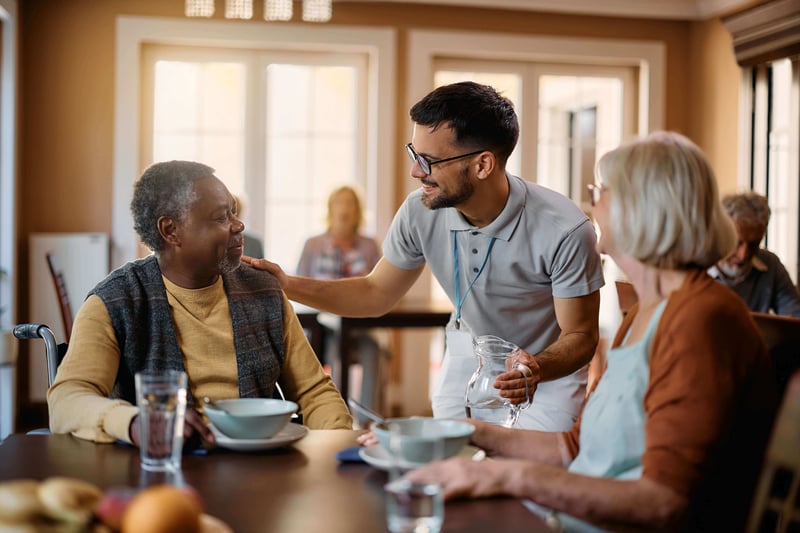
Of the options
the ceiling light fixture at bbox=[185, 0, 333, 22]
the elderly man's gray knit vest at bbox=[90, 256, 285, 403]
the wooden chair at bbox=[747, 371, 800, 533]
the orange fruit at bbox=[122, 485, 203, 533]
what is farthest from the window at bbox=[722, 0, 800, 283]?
the orange fruit at bbox=[122, 485, 203, 533]

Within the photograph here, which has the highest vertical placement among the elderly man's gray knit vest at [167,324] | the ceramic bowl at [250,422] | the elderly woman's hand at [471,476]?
the elderly man's gray knit vest at [167,324]

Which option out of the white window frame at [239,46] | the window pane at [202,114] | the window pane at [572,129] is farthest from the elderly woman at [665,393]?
the window pane at [572,129]

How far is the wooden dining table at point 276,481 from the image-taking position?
1222mm

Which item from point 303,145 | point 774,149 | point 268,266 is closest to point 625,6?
point 774,149

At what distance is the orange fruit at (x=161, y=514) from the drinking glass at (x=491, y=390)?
965mm

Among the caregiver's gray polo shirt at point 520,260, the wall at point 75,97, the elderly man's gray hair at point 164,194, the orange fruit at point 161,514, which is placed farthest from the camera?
the wall at point 75,97

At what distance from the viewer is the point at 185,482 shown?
1.39 metres

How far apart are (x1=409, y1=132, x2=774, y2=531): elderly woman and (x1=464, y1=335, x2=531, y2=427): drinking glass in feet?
1.05

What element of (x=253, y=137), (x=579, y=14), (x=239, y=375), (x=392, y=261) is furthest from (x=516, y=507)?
(x=579, y=14)

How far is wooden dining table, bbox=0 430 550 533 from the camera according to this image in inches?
48.1

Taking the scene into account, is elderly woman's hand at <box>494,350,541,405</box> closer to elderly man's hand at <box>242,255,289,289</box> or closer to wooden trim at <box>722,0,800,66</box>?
elderly man's hand at <box>242,255,289,289</box>

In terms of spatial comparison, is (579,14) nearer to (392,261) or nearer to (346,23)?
(346,23)

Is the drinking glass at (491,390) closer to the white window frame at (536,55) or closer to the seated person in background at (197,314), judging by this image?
the seated person in background at (197,314)

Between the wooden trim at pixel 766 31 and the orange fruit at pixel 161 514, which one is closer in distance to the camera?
the orange fruit at pixel 161 514
